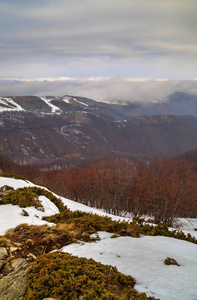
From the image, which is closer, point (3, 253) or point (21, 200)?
point (3, 253)

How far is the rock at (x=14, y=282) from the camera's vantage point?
4.22 meters

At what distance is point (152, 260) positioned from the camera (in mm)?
5801

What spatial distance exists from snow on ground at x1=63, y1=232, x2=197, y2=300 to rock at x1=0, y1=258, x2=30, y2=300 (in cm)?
179

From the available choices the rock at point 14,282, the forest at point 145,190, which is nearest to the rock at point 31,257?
the rock at point 14,282

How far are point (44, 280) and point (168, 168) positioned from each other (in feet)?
106

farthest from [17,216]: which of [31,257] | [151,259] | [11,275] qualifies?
[151,259]

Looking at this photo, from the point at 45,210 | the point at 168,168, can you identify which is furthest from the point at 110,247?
the point at 168,168

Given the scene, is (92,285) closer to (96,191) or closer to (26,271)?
(26,271)

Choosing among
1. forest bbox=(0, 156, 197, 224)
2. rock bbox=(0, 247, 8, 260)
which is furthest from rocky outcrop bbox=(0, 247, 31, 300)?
forest bbox=(0, 156, 197, 224)

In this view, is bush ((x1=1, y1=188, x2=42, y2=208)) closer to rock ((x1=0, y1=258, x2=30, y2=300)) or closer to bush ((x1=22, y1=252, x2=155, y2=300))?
rock ((x1=0, y1=258, x2=30, y2=300))

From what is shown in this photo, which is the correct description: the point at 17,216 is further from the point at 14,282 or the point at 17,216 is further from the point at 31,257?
the point at 14,282

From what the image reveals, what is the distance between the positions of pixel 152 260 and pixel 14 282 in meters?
4.07

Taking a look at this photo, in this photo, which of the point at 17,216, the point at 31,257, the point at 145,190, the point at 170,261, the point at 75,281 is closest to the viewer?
the point at 75,281

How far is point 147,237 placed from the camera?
8.00 metres
